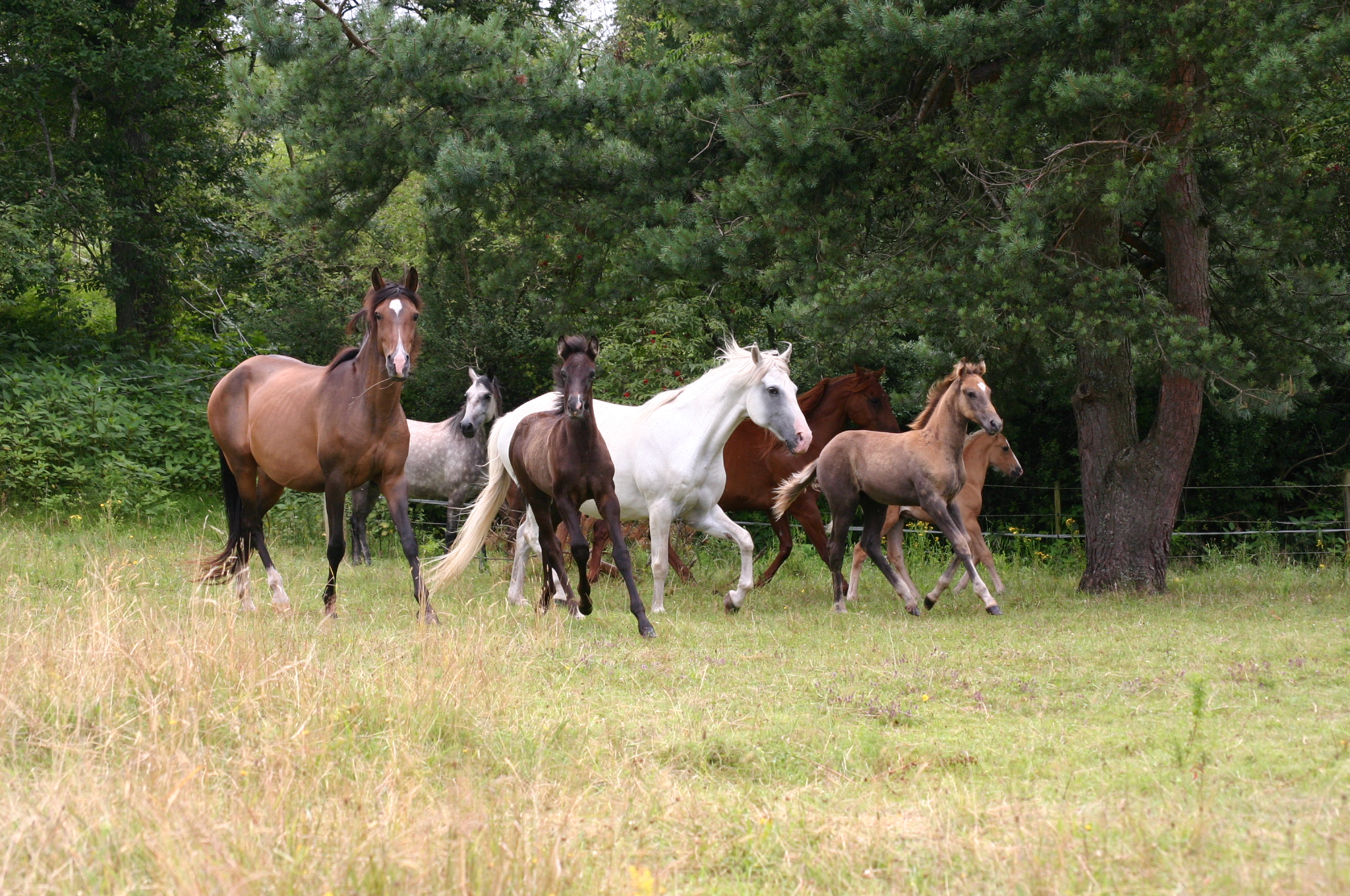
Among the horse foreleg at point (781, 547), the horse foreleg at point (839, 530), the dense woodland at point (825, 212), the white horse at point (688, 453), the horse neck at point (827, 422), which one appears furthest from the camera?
the horse neck at point (827, 422)

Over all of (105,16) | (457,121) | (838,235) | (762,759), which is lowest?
(762,759)

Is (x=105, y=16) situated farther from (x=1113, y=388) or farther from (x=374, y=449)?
(x=1113, y=388)

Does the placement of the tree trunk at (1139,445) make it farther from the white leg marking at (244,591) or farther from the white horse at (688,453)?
the white leg marking at (244,591)

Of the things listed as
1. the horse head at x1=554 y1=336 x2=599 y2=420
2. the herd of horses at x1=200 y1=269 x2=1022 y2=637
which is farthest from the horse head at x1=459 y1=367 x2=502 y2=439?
the horse head at x1=554 y1=336 x2=599 y2=420

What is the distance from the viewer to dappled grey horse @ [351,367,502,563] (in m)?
13.4

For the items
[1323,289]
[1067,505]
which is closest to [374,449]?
[1323,289]

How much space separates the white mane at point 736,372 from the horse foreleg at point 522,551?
1.52 m

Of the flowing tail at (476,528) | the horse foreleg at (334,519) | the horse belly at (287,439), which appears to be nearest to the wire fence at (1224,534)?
the flowing tail at (476,528)

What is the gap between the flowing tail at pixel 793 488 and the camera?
997cm

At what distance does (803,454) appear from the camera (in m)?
11.1

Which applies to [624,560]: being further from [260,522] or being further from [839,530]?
[260,522]

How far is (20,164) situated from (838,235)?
11.9 metres

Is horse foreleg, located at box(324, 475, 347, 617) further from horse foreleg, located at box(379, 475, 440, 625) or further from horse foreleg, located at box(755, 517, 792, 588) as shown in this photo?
horse foreleg, located at box(755, 517, 792, 588)

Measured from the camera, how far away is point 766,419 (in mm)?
9266
